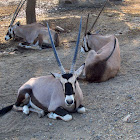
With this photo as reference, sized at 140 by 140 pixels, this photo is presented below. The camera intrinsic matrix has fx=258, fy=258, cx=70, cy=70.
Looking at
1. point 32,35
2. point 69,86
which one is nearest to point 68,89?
point 69,86

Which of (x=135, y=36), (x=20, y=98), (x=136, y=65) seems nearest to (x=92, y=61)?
(x=136, y=65)

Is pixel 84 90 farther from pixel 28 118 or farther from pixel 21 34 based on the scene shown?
pixel 21 34

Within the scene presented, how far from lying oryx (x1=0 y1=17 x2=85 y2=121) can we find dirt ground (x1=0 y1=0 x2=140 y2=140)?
0.14 metres

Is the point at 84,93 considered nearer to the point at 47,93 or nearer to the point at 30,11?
the point at 47,93

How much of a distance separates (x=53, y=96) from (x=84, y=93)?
3.17ft

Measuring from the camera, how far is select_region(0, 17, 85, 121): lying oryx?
4383 millimetres

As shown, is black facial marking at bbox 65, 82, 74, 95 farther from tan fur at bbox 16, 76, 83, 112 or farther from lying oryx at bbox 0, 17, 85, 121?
tan fur at bbox 16, 76, 83, 112

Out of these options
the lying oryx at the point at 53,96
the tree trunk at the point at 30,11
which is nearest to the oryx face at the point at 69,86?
the lying oryx at the point at 53,96

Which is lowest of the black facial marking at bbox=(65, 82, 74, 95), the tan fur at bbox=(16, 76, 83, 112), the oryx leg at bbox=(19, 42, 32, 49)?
the oryx leg at bbox=(19, 42, 32, 49)

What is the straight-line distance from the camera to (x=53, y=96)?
4754mm

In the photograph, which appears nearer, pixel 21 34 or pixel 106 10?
pixel 21 34

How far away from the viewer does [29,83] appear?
5.20m

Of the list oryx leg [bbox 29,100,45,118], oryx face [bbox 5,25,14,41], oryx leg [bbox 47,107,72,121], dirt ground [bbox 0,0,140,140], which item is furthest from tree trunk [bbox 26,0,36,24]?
oryx leg [bbox 47,107,72,121]

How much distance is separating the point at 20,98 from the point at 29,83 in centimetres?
35
